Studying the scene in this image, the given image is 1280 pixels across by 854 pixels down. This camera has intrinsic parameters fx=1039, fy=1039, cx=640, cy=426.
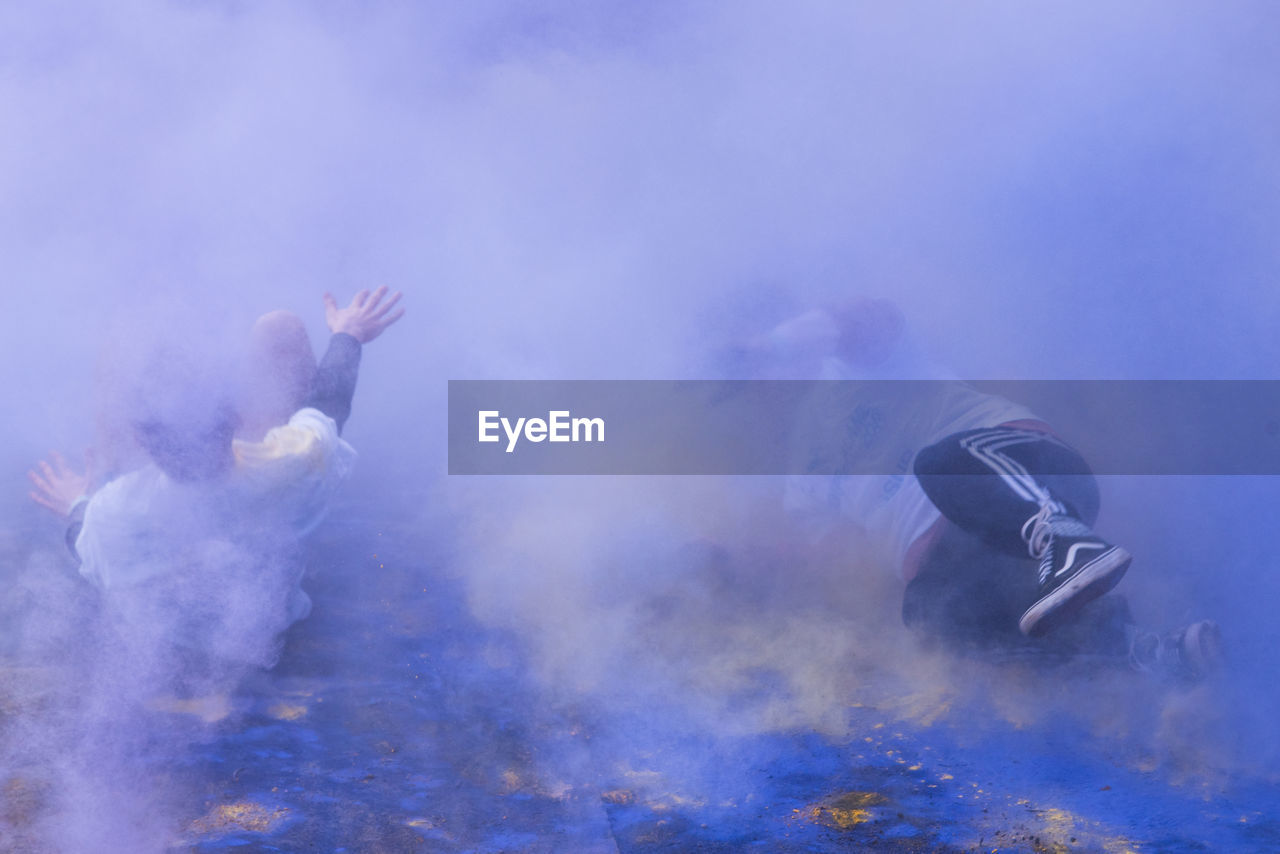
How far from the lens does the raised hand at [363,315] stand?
2.28 m

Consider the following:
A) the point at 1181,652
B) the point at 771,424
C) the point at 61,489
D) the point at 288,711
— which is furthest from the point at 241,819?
the point at 1181,652

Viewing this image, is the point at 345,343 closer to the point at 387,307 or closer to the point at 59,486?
the point at 387,307

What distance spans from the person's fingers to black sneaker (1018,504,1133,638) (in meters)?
1.46

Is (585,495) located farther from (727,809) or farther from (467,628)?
(727,809)

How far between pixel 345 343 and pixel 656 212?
0.79m

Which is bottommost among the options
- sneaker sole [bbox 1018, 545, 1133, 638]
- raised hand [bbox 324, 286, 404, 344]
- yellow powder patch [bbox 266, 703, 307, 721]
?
yellow powder patch [bbox 266, 703, 307, 721]

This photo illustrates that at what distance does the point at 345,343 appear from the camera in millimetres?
2236

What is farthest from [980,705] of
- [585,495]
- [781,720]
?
[585,495]

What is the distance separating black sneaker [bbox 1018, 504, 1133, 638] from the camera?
1838 millimetres

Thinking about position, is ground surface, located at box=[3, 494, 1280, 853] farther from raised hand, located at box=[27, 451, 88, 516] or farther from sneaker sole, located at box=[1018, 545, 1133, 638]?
raised hand, located at box=[27, 451, 88, 516]

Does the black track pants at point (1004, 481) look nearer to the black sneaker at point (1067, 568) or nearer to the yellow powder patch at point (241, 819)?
the black sneaker at point (1067, 568)

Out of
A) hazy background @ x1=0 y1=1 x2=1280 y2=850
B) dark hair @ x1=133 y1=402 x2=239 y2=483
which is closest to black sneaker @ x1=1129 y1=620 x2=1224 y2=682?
hazy background @ x1=0 y1=1 x2=1280 y2=850

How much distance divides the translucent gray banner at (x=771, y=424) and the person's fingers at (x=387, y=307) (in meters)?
0.24

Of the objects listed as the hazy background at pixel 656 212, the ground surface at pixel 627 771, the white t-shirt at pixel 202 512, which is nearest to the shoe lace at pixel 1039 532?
the ground surface at pixel 627 771
